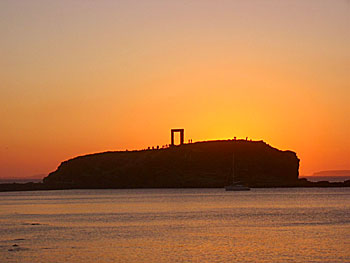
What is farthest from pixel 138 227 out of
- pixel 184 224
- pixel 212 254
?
pixel 212 254

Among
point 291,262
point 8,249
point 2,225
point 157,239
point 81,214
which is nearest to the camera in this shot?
point 291,262

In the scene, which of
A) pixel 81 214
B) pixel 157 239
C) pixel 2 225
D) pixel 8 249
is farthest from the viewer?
pixel 81 214

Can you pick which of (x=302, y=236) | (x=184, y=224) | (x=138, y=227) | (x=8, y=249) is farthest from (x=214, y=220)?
(x=8, y=249)

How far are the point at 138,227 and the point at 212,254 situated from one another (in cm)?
2535

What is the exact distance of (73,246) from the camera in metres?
57.9

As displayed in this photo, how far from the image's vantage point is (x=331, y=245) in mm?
56375

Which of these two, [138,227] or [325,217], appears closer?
[138,227]

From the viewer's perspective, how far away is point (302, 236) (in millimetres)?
63281

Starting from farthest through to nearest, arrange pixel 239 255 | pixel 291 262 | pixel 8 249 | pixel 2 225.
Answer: pixel 2 225, pixel 8 249, pixel 239 255, pixel 291 262

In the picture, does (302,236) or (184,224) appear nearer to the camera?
(302,236)

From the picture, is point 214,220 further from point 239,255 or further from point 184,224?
point 239,255

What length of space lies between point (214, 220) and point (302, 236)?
2263 centimetres

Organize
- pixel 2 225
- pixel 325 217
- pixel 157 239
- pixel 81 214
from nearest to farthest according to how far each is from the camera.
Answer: pixel 157 239, pixel 2 225, pixel 325 217, pixel 81 214

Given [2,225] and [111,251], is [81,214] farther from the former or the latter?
[111,251]
